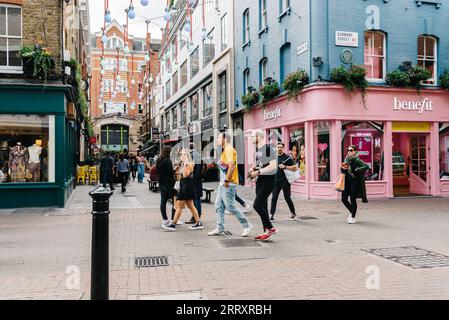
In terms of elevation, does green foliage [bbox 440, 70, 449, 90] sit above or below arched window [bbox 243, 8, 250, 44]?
below

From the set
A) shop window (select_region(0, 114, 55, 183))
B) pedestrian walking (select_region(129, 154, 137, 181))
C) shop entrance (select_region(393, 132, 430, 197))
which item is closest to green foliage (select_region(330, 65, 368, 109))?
shop entrance (select_region(393, 132, 430, 197))

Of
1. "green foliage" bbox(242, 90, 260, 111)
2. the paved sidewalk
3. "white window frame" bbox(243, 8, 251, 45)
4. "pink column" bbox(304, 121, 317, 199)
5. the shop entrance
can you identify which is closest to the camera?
the paved sidewalk

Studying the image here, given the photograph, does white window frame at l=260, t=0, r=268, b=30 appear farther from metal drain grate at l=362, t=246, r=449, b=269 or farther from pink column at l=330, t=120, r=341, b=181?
metal drain grate at l=362, t=246, r=449, b=269

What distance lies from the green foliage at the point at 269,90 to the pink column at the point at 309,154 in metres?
2.69

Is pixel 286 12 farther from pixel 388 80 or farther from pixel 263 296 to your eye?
pixel 263 296

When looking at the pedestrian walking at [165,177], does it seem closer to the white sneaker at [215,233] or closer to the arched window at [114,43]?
the white sneaker at [215,233]

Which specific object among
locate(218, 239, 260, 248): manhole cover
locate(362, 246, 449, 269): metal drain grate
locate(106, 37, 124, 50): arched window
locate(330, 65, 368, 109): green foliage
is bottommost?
locate(362, 246, 449, 269): metal drain grate

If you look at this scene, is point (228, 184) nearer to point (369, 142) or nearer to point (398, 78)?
point (369, 142)

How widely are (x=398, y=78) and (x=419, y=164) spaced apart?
3.72 metres

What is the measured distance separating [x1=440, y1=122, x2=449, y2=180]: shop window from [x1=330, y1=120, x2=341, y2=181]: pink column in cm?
449

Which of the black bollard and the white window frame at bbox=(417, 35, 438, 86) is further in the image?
the white window frame at bbox=(417, 35, 438, 86)

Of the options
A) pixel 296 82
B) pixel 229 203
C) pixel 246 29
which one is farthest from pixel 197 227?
pixel 246 29

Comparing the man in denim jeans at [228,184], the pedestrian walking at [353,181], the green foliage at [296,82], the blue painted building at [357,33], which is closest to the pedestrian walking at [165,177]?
the man in denim jeans at [228,184]

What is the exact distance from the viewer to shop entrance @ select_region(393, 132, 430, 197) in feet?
53.7
